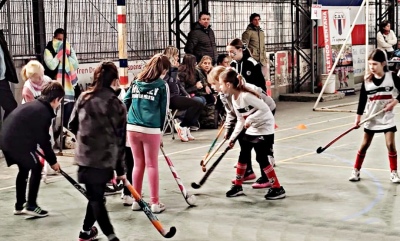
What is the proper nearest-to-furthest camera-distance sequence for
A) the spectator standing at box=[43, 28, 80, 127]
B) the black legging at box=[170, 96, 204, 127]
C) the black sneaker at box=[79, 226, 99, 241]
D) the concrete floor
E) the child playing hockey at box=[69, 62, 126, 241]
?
the child playing hockey at box=[69, 62, 126, 241] → the black sneaker at box=[79, 226, 99, 241] → the concrete floor → the spectator standing at box=[43, 28, 80, 127] → the black legging at box=[170, 96, 204, 127]

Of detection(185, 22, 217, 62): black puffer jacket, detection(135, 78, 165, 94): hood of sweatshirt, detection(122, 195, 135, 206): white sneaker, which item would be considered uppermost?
detection(185, 22, 217, 62): black puffer jacket

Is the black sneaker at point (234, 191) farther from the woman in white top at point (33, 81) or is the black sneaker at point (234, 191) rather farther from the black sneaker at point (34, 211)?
the woman in white top at point (33, 81)

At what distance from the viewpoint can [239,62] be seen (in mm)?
8859

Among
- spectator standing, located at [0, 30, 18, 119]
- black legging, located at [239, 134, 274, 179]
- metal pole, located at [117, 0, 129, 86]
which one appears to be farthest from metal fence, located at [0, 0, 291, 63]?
black legging, located at [239, 134, 274, 179]

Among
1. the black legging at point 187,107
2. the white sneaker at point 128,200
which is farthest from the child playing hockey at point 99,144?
the black legging at point 187,107

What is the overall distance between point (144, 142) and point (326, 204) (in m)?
2.01

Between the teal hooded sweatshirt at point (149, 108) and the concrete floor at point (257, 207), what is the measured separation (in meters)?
0.90

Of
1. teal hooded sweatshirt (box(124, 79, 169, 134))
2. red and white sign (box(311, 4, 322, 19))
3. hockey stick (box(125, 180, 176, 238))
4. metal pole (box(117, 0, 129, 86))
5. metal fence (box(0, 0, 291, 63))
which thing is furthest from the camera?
red and white sign (box(311, 4, 322, 19))

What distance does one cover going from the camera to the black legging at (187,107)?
12273mm

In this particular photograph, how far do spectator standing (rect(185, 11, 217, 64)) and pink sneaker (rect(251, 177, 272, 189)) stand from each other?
6.29 metres

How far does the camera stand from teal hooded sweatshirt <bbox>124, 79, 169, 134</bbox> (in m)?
7.22

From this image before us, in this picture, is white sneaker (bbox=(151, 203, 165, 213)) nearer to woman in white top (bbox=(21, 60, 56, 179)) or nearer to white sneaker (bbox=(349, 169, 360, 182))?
woman in white top (bbox=(21, 60, 56, 179))

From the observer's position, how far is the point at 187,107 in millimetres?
12570

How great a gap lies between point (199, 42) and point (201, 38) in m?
0.09
